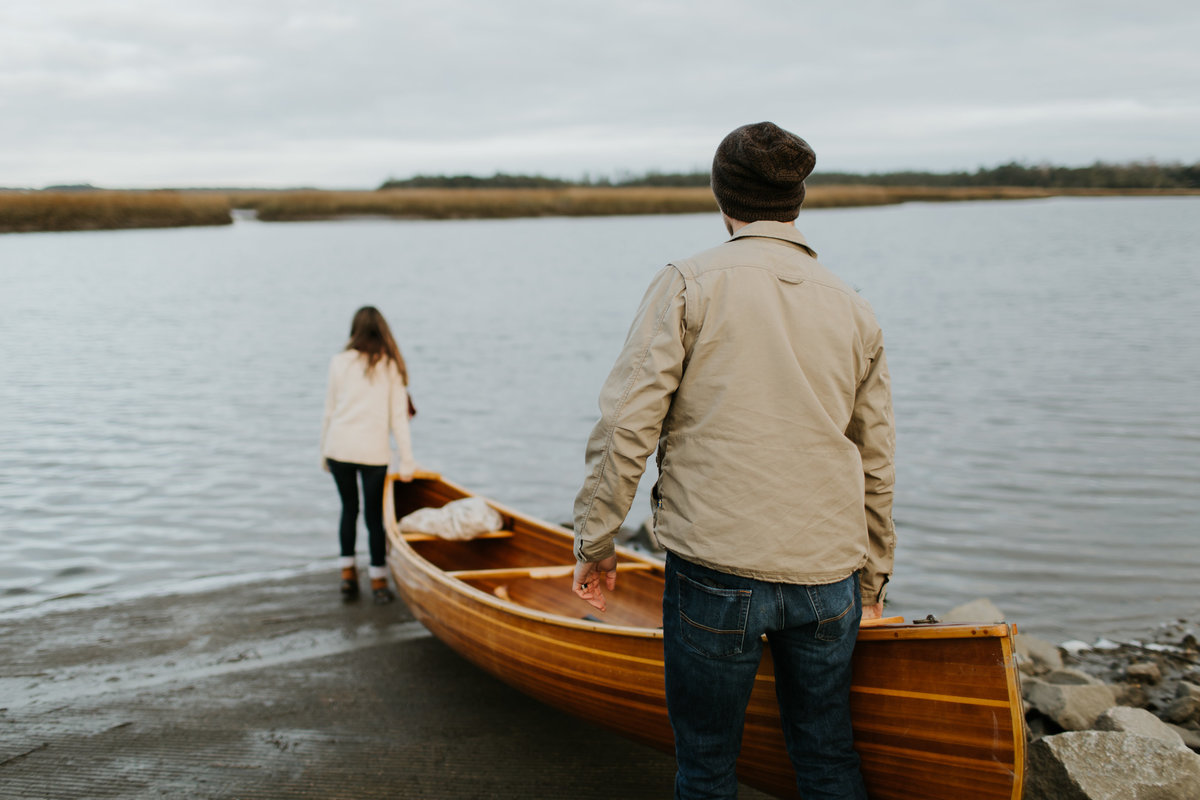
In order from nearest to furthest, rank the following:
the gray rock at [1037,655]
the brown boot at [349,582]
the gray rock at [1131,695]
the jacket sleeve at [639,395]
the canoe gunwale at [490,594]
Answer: the jacket sleeve at [639,395], the canoe gunwale at [490,594], the gray rock at [1131,695], the gray rock at [1037,655], the brown boot at [349,582]

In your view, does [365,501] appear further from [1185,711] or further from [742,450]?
[1185,711]

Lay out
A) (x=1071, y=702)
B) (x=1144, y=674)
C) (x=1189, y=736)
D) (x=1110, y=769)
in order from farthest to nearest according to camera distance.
A: (x=1144, y=674)
(x=1071, y=702)
(x=1189, y=736)
(x=1110, y=769)

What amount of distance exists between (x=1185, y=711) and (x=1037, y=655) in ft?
2.68

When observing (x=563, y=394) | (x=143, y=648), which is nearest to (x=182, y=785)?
(x=143, y=648)

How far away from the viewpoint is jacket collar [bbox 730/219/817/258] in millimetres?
2279

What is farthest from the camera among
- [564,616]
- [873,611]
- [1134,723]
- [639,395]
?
[564,616]

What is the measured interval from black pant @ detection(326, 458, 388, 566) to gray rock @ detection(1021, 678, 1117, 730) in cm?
376

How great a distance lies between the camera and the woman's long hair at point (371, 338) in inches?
219

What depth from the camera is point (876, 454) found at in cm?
246

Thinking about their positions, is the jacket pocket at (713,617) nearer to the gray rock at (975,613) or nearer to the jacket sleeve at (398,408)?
the gray rock at (975,613)

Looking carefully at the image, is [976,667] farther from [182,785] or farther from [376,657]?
[376,657]

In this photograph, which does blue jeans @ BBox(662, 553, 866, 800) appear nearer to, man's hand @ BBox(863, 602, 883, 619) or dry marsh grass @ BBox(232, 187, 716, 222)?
man's hand @ BBox(863, 602, 883, 619)

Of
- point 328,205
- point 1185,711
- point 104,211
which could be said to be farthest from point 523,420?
point 328,205

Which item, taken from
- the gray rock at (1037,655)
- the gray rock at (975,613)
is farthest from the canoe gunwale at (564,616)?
the gray rock at (1037,655)
